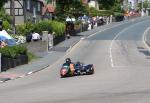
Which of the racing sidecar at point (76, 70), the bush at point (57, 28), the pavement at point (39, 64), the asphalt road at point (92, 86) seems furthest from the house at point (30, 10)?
the racing sidecar at point (76, 70)

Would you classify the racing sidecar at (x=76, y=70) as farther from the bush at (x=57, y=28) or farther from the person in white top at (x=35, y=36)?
the bush at (x=57, y=28)

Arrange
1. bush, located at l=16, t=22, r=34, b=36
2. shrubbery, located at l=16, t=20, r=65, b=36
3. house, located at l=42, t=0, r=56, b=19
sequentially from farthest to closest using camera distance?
house, located at l=42, t=0, r=56, b=19 < shrubbery, located at l=16, t=20, r=65, b=36 < bush, located at l=16, t=22, r=34, b=36

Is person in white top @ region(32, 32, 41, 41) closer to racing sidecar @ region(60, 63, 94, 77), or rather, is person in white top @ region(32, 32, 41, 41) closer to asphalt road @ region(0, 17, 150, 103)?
asphalt road @ region(0, 17, 150, 103)

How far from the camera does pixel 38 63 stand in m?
40.2

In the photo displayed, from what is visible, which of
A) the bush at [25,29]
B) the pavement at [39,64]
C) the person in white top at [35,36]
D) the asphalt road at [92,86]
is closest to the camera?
the asphalt road at [92,86]

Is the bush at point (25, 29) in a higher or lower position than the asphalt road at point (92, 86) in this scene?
higher

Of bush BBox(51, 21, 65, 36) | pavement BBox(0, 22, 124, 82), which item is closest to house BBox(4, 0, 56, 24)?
bush BBox(51, 21, 65, 36)

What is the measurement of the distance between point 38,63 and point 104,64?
4526 mm

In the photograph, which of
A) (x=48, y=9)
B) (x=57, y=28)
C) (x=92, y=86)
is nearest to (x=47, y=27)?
(x=57, y=28)

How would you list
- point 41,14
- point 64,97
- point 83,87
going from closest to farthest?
point 64,97
point 83,87
point 41,14

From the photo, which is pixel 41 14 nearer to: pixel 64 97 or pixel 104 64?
pixel 104 64

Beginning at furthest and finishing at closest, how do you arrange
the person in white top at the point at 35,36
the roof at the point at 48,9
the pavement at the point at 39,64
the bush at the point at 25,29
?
the roof at the point at 48,9
the bush at the point at 25,29
the person in white top at the point at 35,36
the pavement at the point at 39,64

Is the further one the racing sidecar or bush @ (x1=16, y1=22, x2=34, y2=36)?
bush @ (x1=16, y1=22, x2=34, y2=36)

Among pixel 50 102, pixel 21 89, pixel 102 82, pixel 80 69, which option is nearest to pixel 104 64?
pixel 80 69
